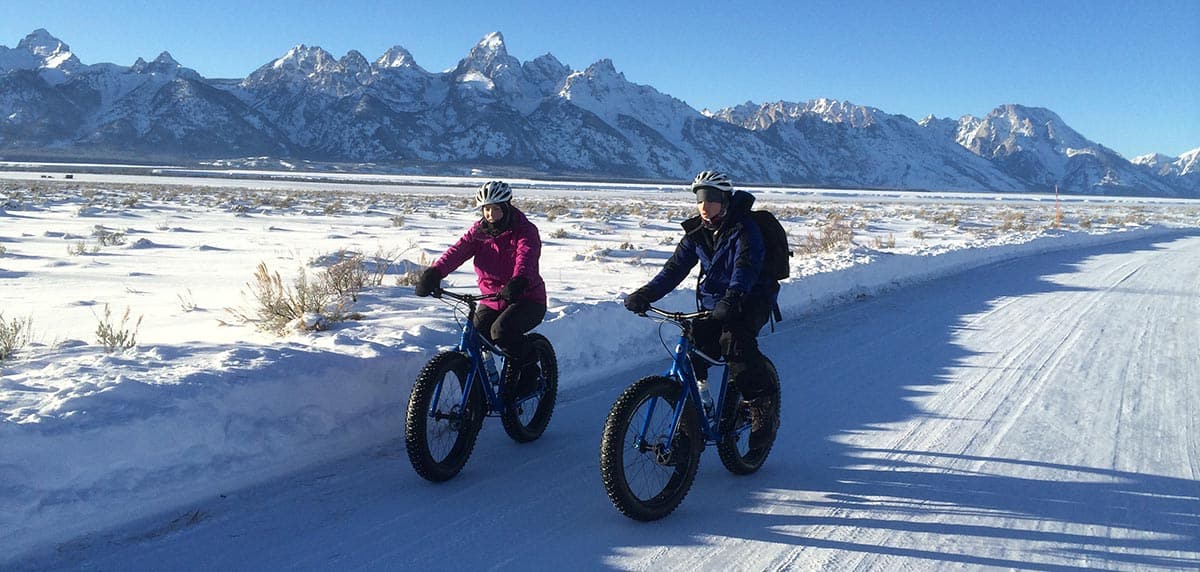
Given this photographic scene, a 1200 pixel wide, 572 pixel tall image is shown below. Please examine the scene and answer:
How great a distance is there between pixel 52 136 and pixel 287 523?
19352 cm

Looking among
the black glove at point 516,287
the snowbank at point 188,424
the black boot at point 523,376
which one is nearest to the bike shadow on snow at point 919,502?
the black boot at point 523,376

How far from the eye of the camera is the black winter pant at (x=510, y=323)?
17.0 ft

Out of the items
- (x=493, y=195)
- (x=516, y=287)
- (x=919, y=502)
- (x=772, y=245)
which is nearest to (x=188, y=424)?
(x=516, y=287)

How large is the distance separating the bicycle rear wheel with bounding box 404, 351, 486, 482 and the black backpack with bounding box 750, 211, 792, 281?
197 centimetres

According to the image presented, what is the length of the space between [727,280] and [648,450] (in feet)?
3.55

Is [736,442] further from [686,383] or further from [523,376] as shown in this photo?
[523,376]

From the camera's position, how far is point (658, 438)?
4441 millimetres

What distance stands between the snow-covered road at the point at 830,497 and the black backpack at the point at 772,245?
1.39 metres

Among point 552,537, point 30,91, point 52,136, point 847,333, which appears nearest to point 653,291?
point 552,537

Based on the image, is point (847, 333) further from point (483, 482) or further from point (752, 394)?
point (483, 482)

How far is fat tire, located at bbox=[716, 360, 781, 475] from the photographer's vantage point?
16.3 feet

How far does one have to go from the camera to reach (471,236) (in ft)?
17.9

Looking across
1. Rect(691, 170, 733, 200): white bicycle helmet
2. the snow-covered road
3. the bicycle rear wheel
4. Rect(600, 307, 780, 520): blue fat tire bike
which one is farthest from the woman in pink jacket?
Rect(691, 170, 733, 200): white bicycle helmet

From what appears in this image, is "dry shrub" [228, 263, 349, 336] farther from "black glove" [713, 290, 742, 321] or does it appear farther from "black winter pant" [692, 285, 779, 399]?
"black glove" [713, 290, 742, 321]
